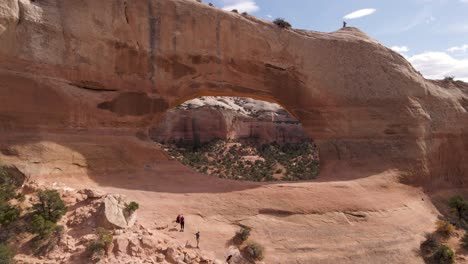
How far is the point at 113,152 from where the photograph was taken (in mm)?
12414

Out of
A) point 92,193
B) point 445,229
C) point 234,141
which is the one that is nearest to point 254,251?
point 92,193

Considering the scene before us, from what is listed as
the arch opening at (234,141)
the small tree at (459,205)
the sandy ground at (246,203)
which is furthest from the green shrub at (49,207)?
the arch opening at (234,141)

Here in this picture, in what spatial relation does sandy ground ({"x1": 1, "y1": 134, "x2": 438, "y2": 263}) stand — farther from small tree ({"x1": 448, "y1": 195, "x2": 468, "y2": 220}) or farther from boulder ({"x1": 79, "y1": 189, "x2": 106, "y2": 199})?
small tree ({"x1": 448, "y1": 195, "x2": 468, "y2": 220})

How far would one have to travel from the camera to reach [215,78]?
1527cm

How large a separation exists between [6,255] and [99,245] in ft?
5.78

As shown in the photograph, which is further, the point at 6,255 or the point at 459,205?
the point at 459,205

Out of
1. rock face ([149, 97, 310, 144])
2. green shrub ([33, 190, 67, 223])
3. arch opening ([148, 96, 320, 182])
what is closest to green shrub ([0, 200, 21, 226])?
green shrub ([33, 190, 67, 223])

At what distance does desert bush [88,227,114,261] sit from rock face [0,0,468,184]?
4.86 meters

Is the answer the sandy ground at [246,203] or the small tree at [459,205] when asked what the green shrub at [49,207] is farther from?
the small tree at [459,205]

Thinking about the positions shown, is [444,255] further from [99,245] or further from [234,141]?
[234,141]

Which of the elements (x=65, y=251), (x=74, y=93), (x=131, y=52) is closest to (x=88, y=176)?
(x=74, y=93)

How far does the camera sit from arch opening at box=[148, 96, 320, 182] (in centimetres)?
3023

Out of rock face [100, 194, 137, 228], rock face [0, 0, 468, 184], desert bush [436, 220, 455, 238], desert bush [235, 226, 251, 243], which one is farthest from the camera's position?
desert bush [436, 220, 455, 238]

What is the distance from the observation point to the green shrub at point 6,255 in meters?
6.92
